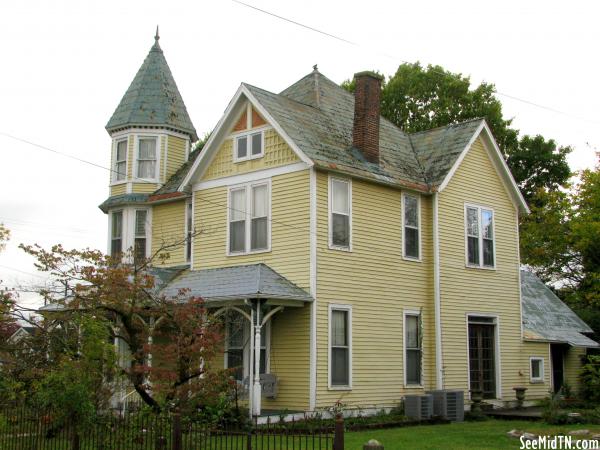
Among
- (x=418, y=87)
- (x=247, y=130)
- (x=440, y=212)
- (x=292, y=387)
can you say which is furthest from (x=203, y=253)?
(x=418, y=87)

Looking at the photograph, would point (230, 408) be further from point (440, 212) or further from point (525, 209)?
point (525, 209)

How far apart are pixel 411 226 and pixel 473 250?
9.75 feet

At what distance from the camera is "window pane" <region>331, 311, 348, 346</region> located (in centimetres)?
2136

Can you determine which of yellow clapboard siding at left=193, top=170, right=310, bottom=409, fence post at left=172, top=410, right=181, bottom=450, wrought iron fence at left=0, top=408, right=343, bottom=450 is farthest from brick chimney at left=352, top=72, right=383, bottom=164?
A: fence post at left=172, top=410, right=181, bottom=450

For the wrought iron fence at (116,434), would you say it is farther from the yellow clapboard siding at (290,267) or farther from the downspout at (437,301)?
the downspout at (437,301)

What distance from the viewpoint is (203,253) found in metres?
24.2

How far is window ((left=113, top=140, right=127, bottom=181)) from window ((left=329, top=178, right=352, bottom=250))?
876cm

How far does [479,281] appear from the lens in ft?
85.6

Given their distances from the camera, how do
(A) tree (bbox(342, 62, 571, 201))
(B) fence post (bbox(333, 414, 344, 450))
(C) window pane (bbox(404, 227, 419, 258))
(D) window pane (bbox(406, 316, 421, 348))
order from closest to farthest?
(B) fence post (bbox(333, 414, 344, 450)) → (D) window pane (bbox(406, 316, 421, 348)) → (C) window pane (bbox(404, 227, 419, 258)) → (A) tree (bbox(342, 62, 571, 201))

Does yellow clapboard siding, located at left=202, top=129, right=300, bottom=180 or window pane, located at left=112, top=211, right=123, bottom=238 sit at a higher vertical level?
yellow clapboard siding, located at left=202, top=129, right=300, bottom=180

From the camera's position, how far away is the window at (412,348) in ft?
77.1

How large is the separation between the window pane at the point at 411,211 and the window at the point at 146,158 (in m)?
8.83

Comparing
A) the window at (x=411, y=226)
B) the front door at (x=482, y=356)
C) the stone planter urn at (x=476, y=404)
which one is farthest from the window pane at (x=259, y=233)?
the stone planter urn at (x=476, y=404)

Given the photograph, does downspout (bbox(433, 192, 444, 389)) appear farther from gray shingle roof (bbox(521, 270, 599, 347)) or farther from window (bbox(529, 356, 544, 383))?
window (bbox(529, 356, 544, 383))
